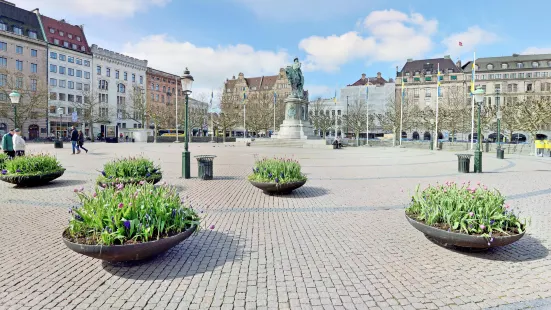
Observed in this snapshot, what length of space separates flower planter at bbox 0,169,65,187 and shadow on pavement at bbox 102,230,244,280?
7.84 metres

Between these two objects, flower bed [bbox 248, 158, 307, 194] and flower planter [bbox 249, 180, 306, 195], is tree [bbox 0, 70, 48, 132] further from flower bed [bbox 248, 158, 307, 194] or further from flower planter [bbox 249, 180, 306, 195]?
flower planter [bbox 249, 180, 306, 195]

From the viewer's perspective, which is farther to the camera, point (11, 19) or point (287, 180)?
point (11, 19)

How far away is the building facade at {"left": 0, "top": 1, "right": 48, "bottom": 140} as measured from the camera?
178ft

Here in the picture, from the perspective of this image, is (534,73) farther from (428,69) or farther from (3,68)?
(3,68)

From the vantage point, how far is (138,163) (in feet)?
31.4

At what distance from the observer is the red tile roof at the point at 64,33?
215 ft

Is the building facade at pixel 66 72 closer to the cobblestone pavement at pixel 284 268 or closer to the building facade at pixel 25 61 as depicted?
the building facade at pixel 25 61

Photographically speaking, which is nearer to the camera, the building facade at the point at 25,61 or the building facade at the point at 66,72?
the building facade at the point at 25,61

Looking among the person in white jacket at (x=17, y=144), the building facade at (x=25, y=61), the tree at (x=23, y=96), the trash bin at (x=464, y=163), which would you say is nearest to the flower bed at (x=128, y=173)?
the person in white jacket at (x=17, y=144)

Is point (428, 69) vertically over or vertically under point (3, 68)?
over

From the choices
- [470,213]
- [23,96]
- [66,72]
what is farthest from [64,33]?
[470,213]

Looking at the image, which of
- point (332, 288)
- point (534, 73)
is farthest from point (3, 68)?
point (534, 73)

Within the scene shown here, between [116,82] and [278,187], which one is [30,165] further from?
[116,82]

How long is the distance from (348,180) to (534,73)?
92545 mm
